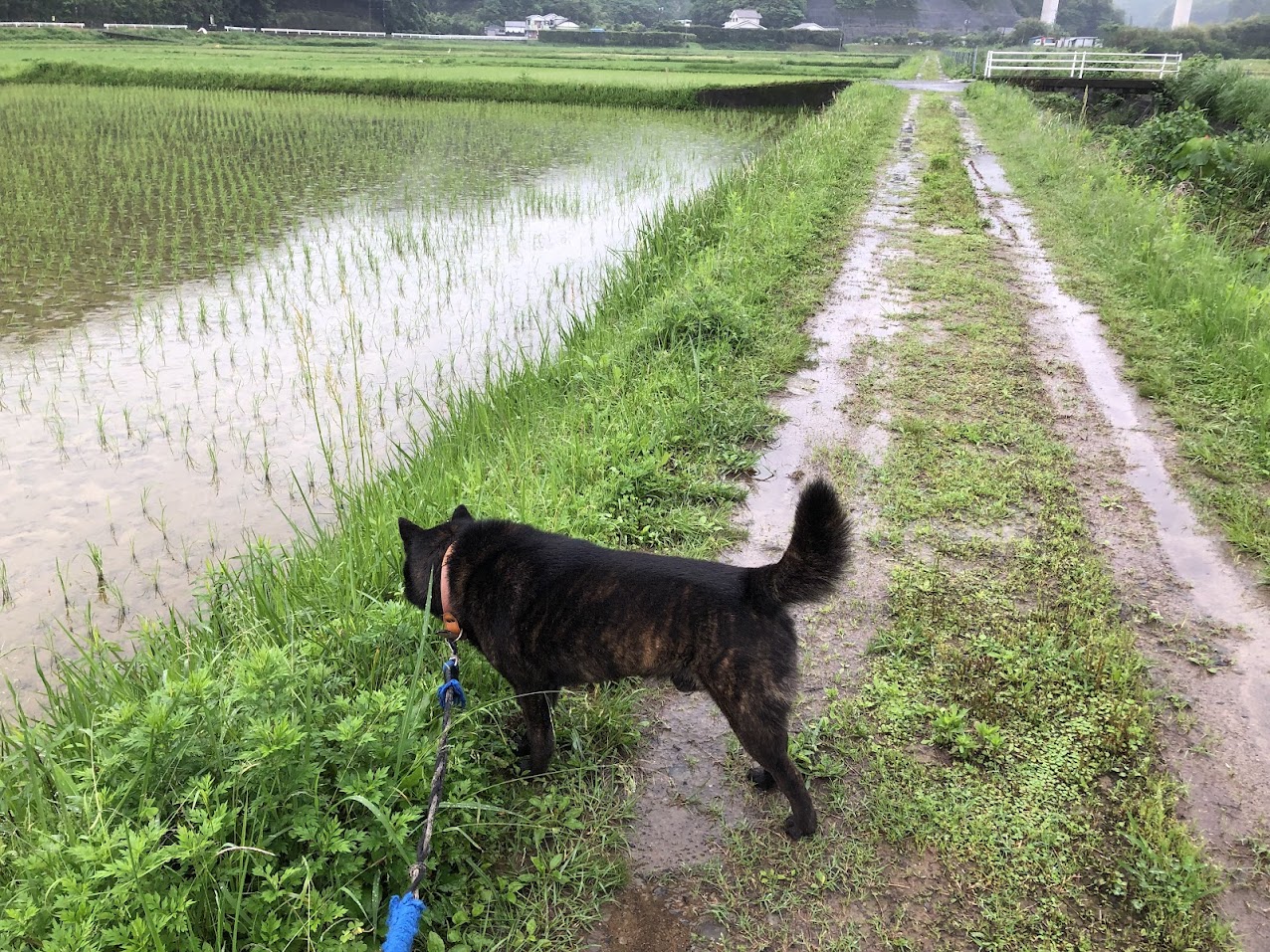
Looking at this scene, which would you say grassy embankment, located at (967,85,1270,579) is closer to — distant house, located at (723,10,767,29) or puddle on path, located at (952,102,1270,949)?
puddle on path, located at (952,102,1270,949)

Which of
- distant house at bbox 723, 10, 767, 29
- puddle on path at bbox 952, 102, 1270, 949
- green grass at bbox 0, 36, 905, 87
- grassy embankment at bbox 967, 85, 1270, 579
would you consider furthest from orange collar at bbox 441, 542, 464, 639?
distant house at bbox 723, 10, 767, 29

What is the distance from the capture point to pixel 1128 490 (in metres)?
4.76

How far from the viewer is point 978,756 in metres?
2.96

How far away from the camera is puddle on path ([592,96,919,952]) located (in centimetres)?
247

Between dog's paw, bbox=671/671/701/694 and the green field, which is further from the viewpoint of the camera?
the green field

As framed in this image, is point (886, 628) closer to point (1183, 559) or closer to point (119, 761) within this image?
point (1183, 559)

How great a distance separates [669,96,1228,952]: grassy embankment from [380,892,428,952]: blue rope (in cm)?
95

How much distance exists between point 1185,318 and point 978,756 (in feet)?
20.0

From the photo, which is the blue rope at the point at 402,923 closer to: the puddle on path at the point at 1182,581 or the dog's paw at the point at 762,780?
the dog's paw at the point at 762,780

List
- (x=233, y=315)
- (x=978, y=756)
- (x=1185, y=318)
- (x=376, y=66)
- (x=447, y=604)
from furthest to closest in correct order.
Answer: (x=376, y=66)
(x=233, y=315)
(x=1185, y=318)
(x=978, y=756)
(x=447, y=604)

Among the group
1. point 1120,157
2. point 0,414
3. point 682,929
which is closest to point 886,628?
point 682,929

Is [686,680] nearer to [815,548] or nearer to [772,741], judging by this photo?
[772,741]

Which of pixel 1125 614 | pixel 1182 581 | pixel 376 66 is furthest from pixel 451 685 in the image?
pixel 376 66

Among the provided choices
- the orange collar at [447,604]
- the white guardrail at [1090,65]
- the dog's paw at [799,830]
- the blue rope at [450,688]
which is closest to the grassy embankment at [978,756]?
the dog's paw at [799,830]
